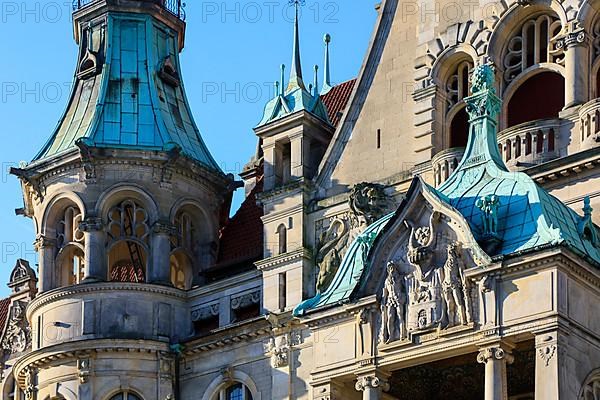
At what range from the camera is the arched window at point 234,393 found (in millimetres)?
37469

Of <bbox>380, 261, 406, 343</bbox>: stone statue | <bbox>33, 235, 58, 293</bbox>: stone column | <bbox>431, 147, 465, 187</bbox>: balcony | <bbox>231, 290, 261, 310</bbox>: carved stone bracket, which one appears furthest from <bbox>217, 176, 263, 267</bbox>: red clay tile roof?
<bbox>380, 261, 406, 343</bbox>: stone statue

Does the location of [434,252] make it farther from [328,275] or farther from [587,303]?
[328,275]

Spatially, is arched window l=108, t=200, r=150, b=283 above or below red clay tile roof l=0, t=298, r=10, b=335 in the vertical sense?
below

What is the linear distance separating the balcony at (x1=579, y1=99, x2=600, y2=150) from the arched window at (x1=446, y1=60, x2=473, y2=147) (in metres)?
2.77

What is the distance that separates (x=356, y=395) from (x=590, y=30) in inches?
311

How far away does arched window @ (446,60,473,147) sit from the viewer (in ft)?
119

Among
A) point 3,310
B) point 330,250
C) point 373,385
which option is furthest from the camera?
point 3,310

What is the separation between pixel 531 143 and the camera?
34.3 m

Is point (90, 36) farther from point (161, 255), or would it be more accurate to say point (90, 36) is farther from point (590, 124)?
point (590, 124)

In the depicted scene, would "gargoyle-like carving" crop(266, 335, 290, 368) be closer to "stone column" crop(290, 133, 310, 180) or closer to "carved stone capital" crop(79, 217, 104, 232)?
"stone column" crop(290, 133, 310, 180)

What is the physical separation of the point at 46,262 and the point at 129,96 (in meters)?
3.61

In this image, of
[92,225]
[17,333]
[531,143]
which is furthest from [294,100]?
[17,333]

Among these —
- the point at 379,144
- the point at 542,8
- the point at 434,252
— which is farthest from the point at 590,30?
the point at 434,252

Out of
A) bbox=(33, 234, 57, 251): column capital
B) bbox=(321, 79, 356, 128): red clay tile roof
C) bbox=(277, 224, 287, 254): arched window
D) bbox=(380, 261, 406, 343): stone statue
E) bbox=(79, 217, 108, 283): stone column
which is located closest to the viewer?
bbox=(380, 261, 406, 343): stone statue
